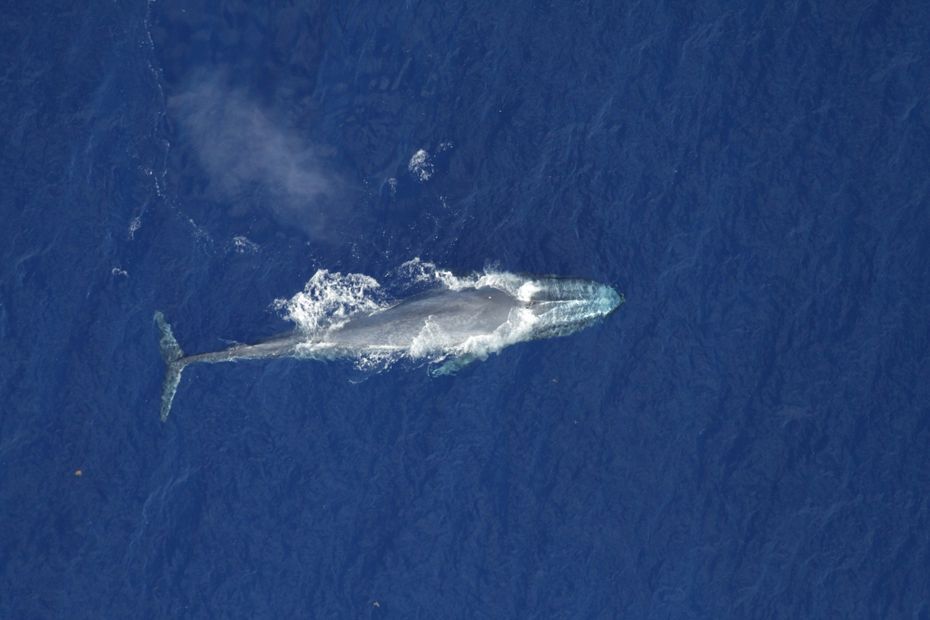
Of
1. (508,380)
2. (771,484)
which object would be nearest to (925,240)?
(771,484)

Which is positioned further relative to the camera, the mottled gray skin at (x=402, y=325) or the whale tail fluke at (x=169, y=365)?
the mottled gray skin at (x=402, y=325)

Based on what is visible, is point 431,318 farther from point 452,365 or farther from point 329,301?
point 329,301

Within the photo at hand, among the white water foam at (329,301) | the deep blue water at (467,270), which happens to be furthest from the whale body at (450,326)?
the deep blue water at (467,270)

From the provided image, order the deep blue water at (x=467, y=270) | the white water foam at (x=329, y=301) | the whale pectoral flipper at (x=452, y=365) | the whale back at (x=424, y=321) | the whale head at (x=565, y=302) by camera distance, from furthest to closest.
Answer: the white water foam at (x=329, y=301) < the whale back at (x=424, y=321) < the whale head at (x=565, y=302) < the whale pectoral flipper at (x=452, y=365) < the deep blue water at (x=467, y=270)

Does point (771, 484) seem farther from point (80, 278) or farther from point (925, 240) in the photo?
point (80, 278)

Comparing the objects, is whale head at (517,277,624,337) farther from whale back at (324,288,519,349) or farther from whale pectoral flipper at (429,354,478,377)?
whale pectoral flipper at (429,354,478,377)

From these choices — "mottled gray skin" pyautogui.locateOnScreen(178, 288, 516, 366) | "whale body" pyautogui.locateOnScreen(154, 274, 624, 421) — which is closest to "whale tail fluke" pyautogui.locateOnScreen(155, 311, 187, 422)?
"whale body" pyautogui.locateOnScreen(154, 274, 624, 421)

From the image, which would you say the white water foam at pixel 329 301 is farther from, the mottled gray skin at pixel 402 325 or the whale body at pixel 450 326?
the mottled gray skin at pixel 402 325

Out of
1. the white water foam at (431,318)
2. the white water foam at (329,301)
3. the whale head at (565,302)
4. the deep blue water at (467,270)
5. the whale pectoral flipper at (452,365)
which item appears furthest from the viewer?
the white water foam at (329,301)
